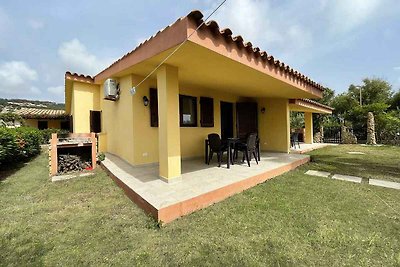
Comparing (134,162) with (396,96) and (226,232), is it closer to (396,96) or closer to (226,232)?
(226,232)

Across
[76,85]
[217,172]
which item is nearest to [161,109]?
[217,172]

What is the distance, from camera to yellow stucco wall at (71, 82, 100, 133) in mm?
8740

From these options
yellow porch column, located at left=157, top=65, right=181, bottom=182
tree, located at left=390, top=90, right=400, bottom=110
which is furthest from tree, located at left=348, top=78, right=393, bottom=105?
yellow porch column, located at left=157, top=65, right=181, bottom=182

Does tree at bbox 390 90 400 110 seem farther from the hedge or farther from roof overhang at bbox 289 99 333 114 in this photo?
the hedge

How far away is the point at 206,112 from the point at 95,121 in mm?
5186

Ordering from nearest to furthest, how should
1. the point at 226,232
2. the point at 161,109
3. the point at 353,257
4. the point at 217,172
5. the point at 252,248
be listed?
the point at 353,257 → the point at 252,248 → the point at 226,232 → the point at 161,109 → the point at 217,172

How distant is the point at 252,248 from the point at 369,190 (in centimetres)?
376

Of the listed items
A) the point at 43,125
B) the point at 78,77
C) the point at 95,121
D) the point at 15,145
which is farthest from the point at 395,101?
the point at 43,125

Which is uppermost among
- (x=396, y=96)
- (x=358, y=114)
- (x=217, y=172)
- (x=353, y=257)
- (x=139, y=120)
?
(x=396, y=96)

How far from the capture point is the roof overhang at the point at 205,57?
3.25 meters

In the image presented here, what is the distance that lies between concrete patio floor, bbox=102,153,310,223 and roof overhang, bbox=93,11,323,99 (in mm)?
2543

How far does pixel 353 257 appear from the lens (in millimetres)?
2352

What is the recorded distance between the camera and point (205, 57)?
12.6ft

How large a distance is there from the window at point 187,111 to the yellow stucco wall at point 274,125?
13.5ft
